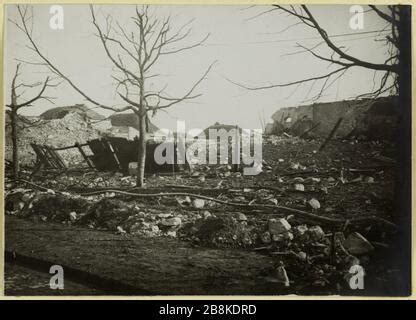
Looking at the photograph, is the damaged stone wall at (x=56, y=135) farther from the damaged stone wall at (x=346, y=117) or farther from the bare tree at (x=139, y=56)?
the damaged stone wall at (x=346, y=117)

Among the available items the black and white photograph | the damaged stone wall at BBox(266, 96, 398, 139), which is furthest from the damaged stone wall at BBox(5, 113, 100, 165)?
the damaged stone wall at BBox(266, 96, 398, 139)

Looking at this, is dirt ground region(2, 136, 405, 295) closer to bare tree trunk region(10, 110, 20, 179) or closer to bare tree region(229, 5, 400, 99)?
bare tree trunk region(10, 110, 20, 179)

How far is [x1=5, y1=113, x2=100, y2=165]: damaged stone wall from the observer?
428 cm

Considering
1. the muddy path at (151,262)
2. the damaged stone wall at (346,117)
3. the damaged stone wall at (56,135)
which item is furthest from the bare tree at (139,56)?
the muddy path at (151,262)

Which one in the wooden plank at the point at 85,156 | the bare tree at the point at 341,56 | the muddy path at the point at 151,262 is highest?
the bare tree at the point at 341,56

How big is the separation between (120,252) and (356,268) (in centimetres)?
214

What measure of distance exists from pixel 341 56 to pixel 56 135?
2.87 m

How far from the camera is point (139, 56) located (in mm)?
4223

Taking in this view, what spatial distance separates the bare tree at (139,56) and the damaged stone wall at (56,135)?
317mm

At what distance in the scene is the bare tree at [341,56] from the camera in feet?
12.9

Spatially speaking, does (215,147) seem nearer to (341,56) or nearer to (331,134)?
(331,134)

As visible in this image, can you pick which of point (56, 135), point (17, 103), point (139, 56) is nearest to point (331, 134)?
point (139, 56)

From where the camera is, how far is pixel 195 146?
13.7ft

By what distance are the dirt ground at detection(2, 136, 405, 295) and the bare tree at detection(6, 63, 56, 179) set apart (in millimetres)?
306
